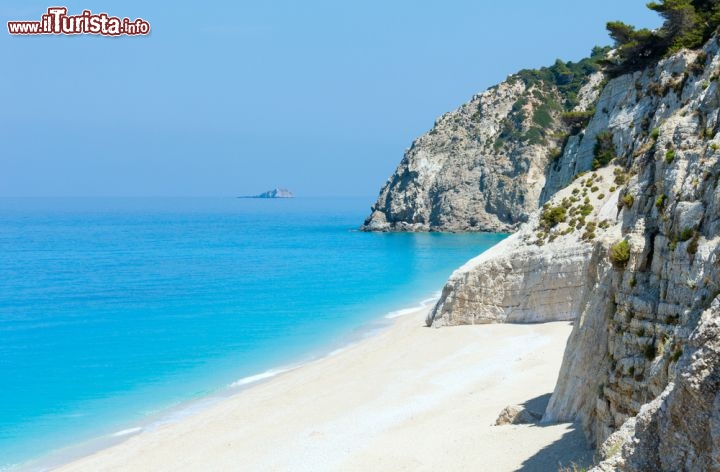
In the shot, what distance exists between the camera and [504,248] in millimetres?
36281

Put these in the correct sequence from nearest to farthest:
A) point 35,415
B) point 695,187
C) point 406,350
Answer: point 695,187, point 35,415, point 406,350

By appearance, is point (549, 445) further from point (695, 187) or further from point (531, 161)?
point (531, 161)

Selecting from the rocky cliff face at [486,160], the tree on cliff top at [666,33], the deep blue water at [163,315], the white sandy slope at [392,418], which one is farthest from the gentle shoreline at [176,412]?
the rocky cliff face at [486,160]

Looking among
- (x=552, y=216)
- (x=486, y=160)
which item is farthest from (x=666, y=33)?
(x=486, y=160)

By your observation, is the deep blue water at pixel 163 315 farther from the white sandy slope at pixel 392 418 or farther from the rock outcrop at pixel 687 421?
the rock outcrop at pixel 687 421

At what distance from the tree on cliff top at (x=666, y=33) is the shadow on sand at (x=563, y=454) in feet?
77.2

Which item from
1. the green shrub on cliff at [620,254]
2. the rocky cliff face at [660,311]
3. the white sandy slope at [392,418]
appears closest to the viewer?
the rocky cliff face at [660,311]

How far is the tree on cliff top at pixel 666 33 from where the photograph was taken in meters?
34.3

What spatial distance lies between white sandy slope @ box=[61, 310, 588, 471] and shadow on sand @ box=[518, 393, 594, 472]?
3 centimetres

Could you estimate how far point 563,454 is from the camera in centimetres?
1484

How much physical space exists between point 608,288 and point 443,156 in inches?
4580

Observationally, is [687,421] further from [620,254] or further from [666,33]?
[666,33]

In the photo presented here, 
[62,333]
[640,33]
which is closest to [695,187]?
[640,33]

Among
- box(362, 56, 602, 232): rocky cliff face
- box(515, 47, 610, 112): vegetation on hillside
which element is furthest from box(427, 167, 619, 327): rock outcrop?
box(515, 47, 610, 112): vegetation on hillside
